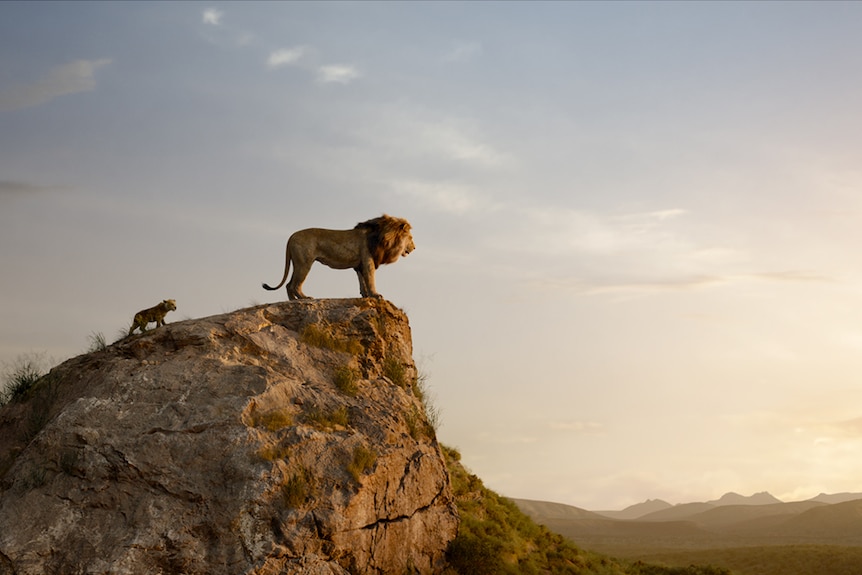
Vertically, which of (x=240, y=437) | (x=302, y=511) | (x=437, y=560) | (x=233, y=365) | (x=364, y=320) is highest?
(x=364, y=320)

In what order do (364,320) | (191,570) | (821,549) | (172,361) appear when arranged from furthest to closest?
(821,549) → (364,320) → (172,361) → (191,570)

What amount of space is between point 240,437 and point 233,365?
183cm

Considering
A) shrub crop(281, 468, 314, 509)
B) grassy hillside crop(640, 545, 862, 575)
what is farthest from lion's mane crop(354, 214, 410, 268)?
grassy hillside crop(640, 545, 862, 575)

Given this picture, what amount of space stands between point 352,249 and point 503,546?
7.15 m

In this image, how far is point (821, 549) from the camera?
136ft

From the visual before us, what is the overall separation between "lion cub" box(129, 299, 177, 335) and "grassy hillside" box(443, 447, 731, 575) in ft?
24.6

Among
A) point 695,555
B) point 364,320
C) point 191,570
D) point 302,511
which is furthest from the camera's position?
point 695,555

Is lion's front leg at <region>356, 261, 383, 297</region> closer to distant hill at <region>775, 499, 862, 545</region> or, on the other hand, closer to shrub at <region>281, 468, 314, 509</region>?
shrub at <region>281, 468, 314, 509</region>

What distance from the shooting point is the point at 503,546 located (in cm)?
1597

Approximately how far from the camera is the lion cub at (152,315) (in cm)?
1553

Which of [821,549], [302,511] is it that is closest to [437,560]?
[302,511]

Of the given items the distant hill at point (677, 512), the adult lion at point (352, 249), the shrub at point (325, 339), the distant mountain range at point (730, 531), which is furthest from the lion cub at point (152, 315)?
the distant hill at point (677, 512)

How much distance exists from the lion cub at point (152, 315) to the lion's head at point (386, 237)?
448cm

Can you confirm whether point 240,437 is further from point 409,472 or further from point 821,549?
point 821,549
